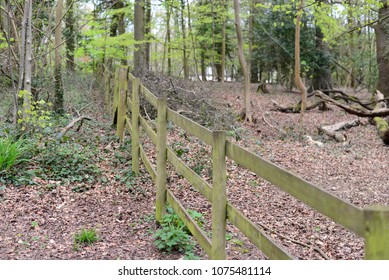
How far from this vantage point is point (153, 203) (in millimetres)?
6246

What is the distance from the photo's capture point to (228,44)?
2883cm

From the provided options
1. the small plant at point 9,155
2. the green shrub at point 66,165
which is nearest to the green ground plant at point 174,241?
the green shrub at point 66,165

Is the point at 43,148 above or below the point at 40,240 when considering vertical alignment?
above

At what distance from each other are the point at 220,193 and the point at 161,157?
6.01 ft

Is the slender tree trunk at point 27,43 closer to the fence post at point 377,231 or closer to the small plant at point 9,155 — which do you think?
the small plant at point 9,155

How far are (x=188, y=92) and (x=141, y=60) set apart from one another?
19.1 ft

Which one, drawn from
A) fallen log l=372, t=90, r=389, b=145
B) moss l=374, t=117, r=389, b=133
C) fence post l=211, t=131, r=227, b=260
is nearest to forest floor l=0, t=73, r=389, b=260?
fence post l=211, t=131, r=227, b=260

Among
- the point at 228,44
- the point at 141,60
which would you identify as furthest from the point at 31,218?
the point at 228,44

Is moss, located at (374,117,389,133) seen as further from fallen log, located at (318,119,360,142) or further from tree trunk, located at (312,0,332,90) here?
tree trunk, located at (312,0,332,90)

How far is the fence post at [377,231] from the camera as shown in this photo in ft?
5.98

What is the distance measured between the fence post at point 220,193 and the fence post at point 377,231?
1.62m

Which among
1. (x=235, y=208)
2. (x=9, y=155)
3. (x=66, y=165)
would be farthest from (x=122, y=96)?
(x=235, y=208)
